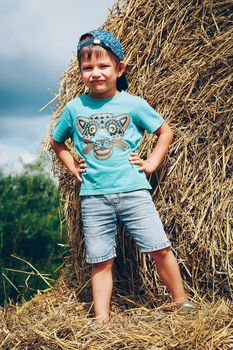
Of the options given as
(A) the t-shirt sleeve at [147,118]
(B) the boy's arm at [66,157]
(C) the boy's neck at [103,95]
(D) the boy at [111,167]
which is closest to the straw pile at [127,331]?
(D) the boy at [111,167]

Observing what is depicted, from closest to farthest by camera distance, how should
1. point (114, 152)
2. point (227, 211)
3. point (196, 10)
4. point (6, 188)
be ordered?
point (114, 152)
point (227, 211)
point (196, 10)
point (6, 188)

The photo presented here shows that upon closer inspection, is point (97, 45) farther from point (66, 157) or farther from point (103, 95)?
point (66, 157)

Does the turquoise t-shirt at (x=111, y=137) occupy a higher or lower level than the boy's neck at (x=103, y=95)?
lower

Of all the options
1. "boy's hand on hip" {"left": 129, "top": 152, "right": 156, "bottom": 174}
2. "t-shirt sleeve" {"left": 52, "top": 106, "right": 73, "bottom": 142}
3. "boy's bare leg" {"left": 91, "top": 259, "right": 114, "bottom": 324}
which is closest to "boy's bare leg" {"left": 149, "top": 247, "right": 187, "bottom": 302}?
"boy's bare leg" {"left": 91, "top": 259, "right": 114, "bottom": 324}

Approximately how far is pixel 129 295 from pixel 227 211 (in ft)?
2.17

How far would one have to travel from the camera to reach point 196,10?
3.48 meters

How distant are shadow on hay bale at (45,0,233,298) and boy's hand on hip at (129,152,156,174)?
10.2 inches

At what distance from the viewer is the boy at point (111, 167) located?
9.79 feet

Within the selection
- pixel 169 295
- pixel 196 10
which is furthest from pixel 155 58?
pixel 169 295

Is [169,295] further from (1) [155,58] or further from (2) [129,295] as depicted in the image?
(1) [155,58]

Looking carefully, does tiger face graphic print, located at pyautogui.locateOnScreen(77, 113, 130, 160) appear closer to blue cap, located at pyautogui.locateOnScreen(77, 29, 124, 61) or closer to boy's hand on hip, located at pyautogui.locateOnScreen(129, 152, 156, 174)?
boy's hand on hip, located at pyautogui.locateOnScreen(129, 152, 156, 174)

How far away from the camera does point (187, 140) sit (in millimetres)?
3271

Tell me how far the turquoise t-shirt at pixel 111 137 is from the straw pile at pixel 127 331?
59 cm

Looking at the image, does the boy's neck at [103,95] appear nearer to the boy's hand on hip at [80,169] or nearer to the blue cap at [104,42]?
the blue cap at [104,42]
